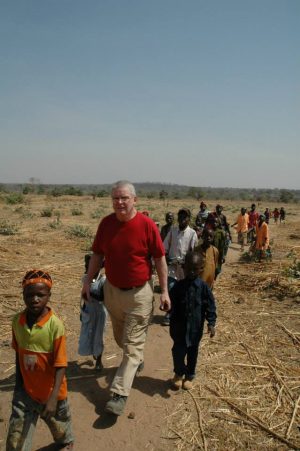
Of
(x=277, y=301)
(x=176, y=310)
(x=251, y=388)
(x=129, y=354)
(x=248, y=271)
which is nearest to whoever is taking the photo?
(x=129, y=354)

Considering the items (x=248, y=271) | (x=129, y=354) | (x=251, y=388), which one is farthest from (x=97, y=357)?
(x=248, y=271)

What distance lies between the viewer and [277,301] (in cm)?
769

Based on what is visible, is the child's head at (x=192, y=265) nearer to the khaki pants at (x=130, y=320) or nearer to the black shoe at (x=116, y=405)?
the khaki pants at (x=130, y=320)

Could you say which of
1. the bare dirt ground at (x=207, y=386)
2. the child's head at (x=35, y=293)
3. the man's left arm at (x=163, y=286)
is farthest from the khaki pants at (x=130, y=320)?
the child's head at (x=35, y=293)

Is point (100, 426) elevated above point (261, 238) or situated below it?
below

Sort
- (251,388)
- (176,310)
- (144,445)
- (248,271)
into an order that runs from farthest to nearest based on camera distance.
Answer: (248,271) → (251,388) → (176,310) → (144,445)

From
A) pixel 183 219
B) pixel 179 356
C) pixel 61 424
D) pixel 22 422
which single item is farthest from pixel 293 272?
pixel 22 422

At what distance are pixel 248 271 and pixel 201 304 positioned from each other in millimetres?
6726

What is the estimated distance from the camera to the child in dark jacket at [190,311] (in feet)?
13.0

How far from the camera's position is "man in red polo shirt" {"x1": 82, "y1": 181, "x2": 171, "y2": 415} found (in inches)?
144

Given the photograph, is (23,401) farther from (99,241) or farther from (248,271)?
(248,271)

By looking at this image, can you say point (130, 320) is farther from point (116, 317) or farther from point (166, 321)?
point (166, 321)

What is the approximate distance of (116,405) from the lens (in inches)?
141

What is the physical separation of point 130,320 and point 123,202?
1.26 meters
